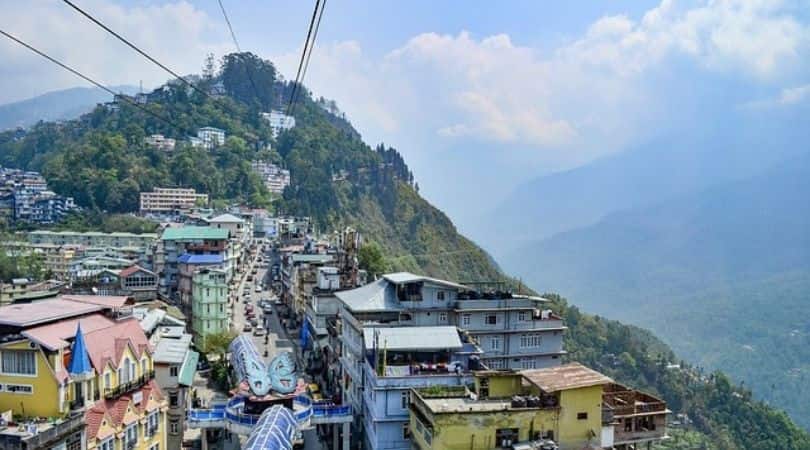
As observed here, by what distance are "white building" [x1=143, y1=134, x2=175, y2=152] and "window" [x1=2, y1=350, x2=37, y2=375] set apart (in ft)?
316

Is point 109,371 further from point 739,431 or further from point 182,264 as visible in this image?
point 739,431

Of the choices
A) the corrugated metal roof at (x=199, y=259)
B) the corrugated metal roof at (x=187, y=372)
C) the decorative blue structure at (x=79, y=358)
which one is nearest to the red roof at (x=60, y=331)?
the decorative blue structure at (x=79, y=358)

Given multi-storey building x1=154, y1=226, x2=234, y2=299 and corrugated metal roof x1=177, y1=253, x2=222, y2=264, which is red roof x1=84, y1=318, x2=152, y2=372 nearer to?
corrugated metal roof x1=177, y1=253, x2=222, y2=264

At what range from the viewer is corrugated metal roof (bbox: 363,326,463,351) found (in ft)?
81.5

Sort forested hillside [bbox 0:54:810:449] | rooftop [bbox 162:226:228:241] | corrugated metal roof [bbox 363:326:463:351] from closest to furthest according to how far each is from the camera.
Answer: corrugated metal roof [bbox 363:326:463:351] < rooftop [bbox 162:226:228:241] < forested hillside [bbox 0:54:810:449]

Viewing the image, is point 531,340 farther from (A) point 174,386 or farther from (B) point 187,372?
(A) point 174,386

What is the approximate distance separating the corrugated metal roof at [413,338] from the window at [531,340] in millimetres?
9308

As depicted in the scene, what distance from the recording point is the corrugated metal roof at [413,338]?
2484cm

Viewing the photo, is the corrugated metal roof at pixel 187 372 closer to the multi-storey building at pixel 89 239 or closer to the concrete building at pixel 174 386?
the concrete building at pixel 174 386

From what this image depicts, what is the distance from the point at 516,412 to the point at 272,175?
11108 centimetres

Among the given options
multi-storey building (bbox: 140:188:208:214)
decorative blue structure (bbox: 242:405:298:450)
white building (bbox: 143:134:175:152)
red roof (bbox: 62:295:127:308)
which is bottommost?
decorative blue structure (bbox: 242:405:298:450)

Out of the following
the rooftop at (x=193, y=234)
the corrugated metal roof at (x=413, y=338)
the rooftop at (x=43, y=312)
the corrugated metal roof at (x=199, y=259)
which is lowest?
the corrugated metal roof at (x=413, y=338)

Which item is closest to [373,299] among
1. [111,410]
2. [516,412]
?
[516,412]

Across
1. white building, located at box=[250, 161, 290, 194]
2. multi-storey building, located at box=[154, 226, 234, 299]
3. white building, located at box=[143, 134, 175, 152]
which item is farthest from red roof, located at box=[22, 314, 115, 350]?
white building, located at box=[250, 161, 290, 194]
